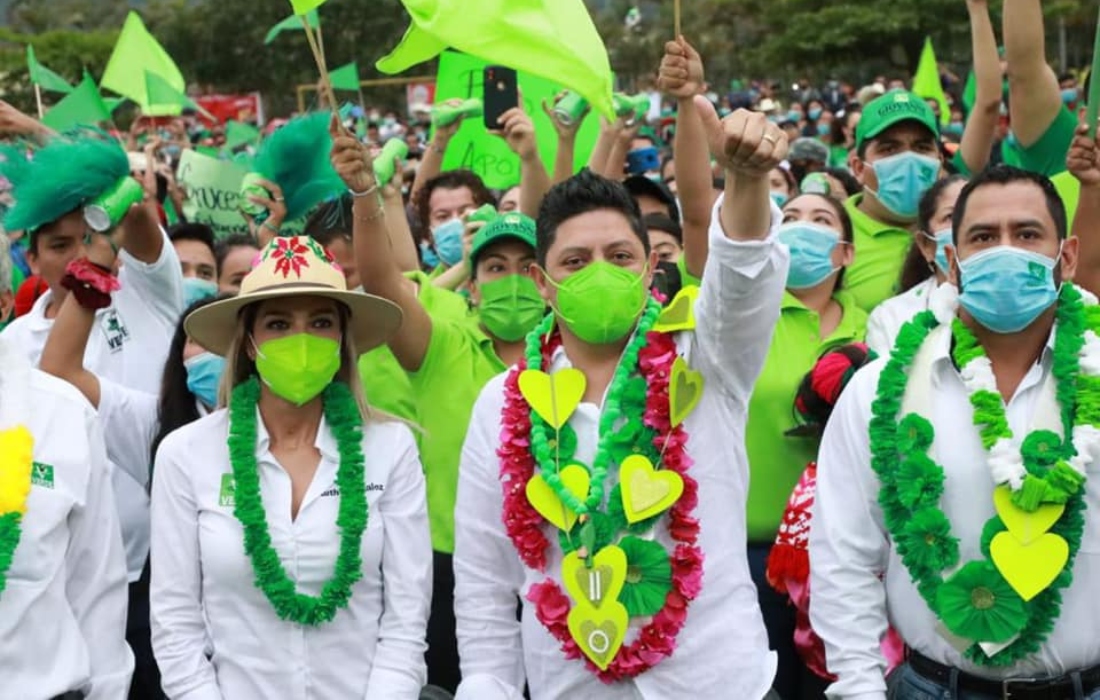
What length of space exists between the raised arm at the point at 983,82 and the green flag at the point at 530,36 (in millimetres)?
2213

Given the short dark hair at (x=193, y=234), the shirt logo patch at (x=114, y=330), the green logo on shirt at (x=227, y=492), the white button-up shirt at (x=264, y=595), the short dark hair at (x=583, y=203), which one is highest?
the short dark hair at (x=583, y=203)

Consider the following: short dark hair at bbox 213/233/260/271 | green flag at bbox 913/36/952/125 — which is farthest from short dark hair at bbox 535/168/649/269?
green flag at bbox 913/36/952/125

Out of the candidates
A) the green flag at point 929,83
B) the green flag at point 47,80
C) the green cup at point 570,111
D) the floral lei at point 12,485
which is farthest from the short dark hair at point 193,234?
the green flag at point 929,83

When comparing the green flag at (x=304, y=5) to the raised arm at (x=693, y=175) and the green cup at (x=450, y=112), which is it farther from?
the green cup at (x=450, y=112)

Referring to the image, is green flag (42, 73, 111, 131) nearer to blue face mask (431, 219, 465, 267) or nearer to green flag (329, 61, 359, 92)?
green flag (329, 61, 359, 92)

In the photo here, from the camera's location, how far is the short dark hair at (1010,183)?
3436 mm

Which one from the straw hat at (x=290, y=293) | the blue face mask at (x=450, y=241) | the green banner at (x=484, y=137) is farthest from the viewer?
the green banner at (x=484, y=137)

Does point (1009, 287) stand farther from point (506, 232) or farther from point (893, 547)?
point (506, 232)

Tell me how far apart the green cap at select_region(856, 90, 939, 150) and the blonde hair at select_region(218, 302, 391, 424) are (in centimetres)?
250

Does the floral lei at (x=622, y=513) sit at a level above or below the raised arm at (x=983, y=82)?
below

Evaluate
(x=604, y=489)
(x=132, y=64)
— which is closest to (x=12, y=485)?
(x=604, y=489)

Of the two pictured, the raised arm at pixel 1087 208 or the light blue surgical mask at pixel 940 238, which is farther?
the light blue surgical mask at pixel 940 238

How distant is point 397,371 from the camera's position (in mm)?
4738

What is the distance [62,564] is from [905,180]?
11.1 ft
